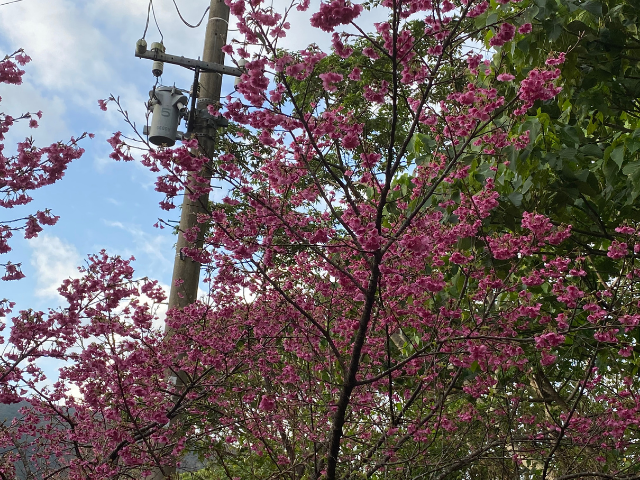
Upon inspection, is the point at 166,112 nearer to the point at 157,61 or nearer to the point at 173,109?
the point at 173,109

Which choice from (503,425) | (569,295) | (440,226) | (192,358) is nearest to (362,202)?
(440,226)

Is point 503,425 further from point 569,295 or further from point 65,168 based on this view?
point 65,168

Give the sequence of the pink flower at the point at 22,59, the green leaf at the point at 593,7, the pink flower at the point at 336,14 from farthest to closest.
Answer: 1. the pink flower at the point at 22,59
2. the green leaf at the point at 593,7
3. the pink flower at the point at 336,14

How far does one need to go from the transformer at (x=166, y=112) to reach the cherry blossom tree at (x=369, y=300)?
2.00 metres

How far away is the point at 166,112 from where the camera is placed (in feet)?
21.5

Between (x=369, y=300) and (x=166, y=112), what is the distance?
173 inches

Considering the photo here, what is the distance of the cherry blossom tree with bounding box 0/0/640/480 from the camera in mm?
3254

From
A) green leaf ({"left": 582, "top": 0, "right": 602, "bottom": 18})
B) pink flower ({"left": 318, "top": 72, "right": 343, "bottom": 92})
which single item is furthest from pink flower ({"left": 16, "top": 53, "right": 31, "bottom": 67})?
green leaf ({"left": 582, "top": 0, "right": 602, "bottom": 18})

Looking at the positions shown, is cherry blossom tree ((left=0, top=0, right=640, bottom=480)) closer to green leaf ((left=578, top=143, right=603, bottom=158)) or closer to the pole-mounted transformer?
green leaf ((left=578, top=143, right=603, bottom=158))

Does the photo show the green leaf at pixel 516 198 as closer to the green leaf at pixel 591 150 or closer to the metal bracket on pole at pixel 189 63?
the green leaf at pixel 591 150

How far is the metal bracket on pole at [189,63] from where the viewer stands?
6.58m

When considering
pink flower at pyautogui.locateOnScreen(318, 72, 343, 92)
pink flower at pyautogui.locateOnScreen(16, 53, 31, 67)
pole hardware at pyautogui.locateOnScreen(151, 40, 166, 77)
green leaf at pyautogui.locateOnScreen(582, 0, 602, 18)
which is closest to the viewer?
pink flower at pyautogui.locateOnScreen(318, 72, 343, 92)

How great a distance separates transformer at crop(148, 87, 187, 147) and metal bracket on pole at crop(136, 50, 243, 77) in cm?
34

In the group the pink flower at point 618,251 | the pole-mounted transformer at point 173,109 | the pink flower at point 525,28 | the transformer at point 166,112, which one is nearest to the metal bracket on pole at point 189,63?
the pole-mounted transformer at point 173,109
